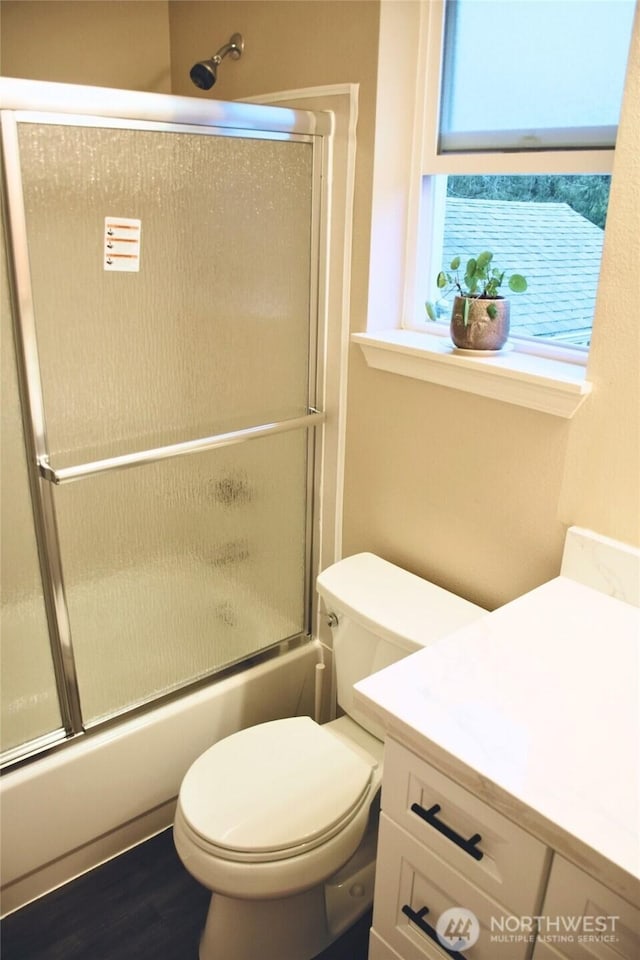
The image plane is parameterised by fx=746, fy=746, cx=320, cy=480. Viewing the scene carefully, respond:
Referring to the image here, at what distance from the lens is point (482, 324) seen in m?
1.53

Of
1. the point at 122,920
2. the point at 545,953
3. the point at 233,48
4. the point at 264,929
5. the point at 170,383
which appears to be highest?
the point at 233,48

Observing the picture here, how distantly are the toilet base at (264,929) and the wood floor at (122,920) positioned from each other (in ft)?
0.23

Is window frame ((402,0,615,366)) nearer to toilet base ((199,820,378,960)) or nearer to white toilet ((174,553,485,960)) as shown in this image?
white toilet ((174,553,485,960))

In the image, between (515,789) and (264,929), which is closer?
(515,789)

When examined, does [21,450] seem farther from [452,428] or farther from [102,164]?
[452,428]

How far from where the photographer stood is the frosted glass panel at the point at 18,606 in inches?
57.4

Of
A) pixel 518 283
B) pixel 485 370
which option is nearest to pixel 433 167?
pixel 518 283

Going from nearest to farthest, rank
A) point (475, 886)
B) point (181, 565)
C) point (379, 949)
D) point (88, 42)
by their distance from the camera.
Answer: point (475, 886), point (379, 949), point (181, 565), point (88, 42)

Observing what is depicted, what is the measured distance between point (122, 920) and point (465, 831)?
1007mm

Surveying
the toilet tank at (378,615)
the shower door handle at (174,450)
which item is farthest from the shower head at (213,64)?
the toilet tank at (378,615)

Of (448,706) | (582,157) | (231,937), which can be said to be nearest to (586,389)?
(582,157)

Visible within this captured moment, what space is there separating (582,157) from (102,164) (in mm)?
924

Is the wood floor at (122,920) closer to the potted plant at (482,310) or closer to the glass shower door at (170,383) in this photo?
the glass shower door at (170,383)

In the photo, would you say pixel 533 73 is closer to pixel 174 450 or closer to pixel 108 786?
pixel 174 450
